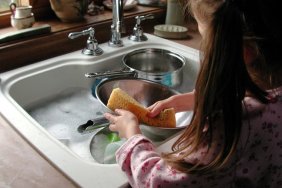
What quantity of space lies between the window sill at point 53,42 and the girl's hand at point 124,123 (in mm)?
384

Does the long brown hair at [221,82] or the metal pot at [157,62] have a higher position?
the long brown hair at [221,82]

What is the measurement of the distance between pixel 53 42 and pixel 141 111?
43 cm

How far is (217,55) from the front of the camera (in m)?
0.50

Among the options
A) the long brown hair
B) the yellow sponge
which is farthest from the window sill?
the long brown hair

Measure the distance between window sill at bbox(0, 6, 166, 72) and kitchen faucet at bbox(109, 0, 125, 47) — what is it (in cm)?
7

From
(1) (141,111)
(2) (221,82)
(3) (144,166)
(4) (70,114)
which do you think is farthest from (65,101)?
(2) (221,82)

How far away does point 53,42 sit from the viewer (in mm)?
1087

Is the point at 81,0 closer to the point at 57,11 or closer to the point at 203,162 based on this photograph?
the point at 57,11

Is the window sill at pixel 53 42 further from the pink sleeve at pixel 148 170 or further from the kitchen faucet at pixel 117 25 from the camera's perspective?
the pink sleeve at pixel 148 170

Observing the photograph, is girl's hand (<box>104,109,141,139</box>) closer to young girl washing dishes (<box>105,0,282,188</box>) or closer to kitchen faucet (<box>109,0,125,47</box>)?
young girl washing dishes (<box>105,0,282,188</box>)

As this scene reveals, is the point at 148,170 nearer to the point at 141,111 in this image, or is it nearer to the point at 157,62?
the point at 141,111

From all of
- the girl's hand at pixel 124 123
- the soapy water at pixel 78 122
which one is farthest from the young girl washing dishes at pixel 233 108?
the soapy water at pixel 78 122

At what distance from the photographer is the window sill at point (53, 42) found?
3.26ft

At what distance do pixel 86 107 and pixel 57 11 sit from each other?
0.40 meters
